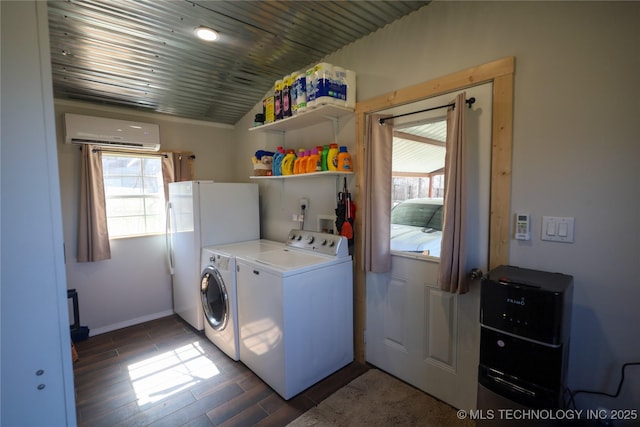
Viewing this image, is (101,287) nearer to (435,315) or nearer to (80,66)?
(80,66)

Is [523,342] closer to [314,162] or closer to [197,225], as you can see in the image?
[314,162]

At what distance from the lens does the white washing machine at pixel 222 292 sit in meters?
2.46

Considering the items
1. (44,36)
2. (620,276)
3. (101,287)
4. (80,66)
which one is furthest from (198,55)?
(620,276)

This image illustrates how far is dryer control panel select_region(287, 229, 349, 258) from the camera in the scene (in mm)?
2314

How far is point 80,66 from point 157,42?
29.6 inches

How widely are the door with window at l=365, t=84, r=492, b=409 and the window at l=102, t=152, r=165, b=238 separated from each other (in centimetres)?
267

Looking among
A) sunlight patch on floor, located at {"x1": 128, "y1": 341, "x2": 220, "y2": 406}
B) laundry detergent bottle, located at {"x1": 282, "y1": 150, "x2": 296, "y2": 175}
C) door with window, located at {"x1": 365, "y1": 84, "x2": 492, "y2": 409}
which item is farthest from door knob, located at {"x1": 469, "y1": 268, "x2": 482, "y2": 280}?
sunlight patch on floor, located at {"x1": 128, "y1": 341, "x2": 220, "y2": 406}

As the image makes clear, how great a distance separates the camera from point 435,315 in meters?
2.01

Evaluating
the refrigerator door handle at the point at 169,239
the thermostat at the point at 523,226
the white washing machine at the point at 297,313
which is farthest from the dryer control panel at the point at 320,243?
the refrigerator door handle at the point at 169,239

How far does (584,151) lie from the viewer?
1415 millimetres

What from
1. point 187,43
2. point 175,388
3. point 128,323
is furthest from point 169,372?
point 187,43

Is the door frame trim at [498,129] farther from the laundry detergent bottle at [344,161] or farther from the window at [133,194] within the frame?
the window at [133,194]

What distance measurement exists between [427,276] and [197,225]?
2.11m

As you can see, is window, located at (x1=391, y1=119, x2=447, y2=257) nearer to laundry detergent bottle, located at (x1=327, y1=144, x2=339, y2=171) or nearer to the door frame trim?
the door frame trim
